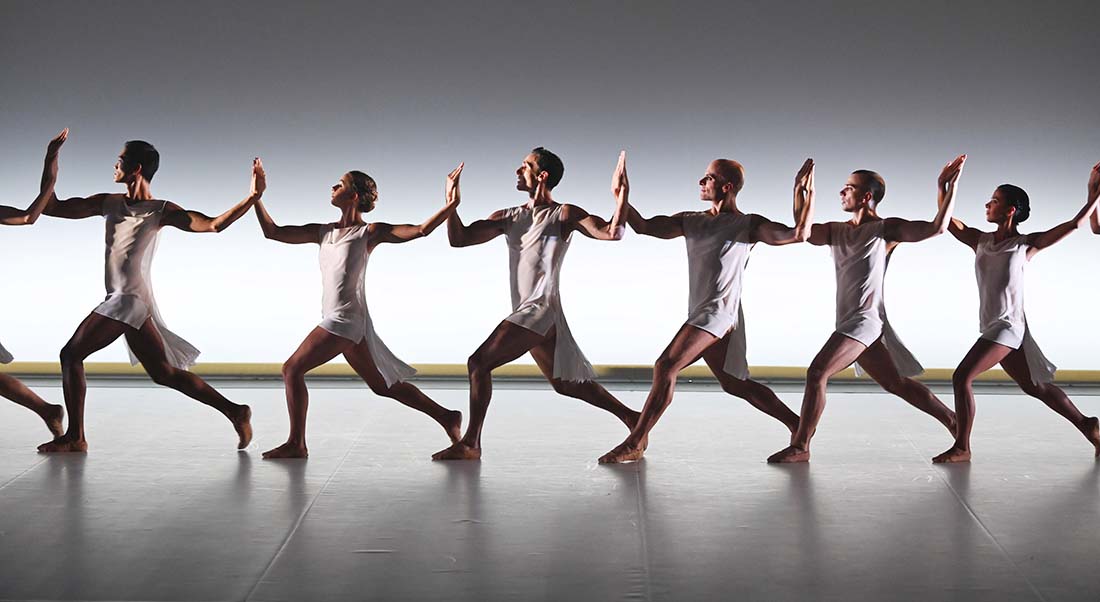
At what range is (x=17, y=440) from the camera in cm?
603

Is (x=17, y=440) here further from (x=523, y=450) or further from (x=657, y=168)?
(x=657, y=168)

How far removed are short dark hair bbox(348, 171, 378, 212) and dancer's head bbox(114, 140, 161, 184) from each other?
95 centimetres

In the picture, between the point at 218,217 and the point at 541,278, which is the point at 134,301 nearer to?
the point at 218,217

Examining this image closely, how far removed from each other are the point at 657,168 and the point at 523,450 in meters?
3.74

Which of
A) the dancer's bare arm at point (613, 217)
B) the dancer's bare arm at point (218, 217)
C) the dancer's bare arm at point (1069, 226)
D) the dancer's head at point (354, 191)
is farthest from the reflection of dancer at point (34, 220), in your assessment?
the dancer's bare arm at point (1069, 226)

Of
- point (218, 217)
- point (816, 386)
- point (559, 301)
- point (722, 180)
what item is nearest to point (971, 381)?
point (816, 386)

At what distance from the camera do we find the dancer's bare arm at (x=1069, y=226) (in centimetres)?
562

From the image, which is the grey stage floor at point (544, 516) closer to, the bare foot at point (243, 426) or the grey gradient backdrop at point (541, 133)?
the bare foot at point (243, 426)

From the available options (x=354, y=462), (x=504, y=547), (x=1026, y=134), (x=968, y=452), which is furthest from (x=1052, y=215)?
(x=504, y=547)

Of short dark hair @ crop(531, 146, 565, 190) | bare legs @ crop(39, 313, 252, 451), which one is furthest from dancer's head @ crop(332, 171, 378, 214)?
bare legs @ crop(39, 313, 252, 451)

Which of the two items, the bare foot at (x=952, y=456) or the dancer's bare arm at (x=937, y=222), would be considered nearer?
the dancer's bare arm at (x=937, y=222)

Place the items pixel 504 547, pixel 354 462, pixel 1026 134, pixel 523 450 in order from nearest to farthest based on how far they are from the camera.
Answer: pixel 504 547 → pixel 354 462 → pixel 523 450 → pixel 1026 134

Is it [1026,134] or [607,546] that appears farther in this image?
[1026,134]

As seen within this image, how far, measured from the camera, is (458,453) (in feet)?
18.4
